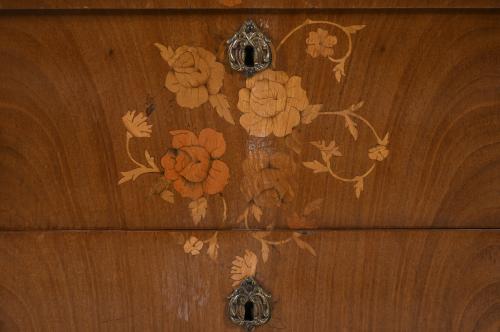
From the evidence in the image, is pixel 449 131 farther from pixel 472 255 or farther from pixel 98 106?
pixel 98 106

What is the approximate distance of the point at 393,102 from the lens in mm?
567

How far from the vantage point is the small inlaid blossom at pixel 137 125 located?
57 centimetres

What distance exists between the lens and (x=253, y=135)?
57 centimetres

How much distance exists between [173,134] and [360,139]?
204 millimetres

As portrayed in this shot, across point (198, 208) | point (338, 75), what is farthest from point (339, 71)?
point (198, 208)

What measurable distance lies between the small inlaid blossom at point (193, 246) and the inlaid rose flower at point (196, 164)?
5 centimetres

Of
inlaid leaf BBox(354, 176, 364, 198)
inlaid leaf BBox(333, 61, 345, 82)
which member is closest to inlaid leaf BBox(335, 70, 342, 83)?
inlaid leaf BBox(333, 61, 345, 82)

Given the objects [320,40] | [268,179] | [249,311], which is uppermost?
[320,40]

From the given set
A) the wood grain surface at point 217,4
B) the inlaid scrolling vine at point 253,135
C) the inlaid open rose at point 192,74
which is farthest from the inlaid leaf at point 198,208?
the wood grain surface at point 217,4

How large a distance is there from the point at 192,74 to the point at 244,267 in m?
0.22

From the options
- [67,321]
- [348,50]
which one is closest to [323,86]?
[348,50]

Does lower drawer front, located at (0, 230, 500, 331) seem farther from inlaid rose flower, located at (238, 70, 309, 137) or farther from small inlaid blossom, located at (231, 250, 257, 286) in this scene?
inlaid rose flower, located at (238, 70, 309, 137)

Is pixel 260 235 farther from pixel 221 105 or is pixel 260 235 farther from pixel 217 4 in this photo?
pixel 217 4

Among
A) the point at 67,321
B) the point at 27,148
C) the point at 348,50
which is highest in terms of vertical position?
the point at 348,50
